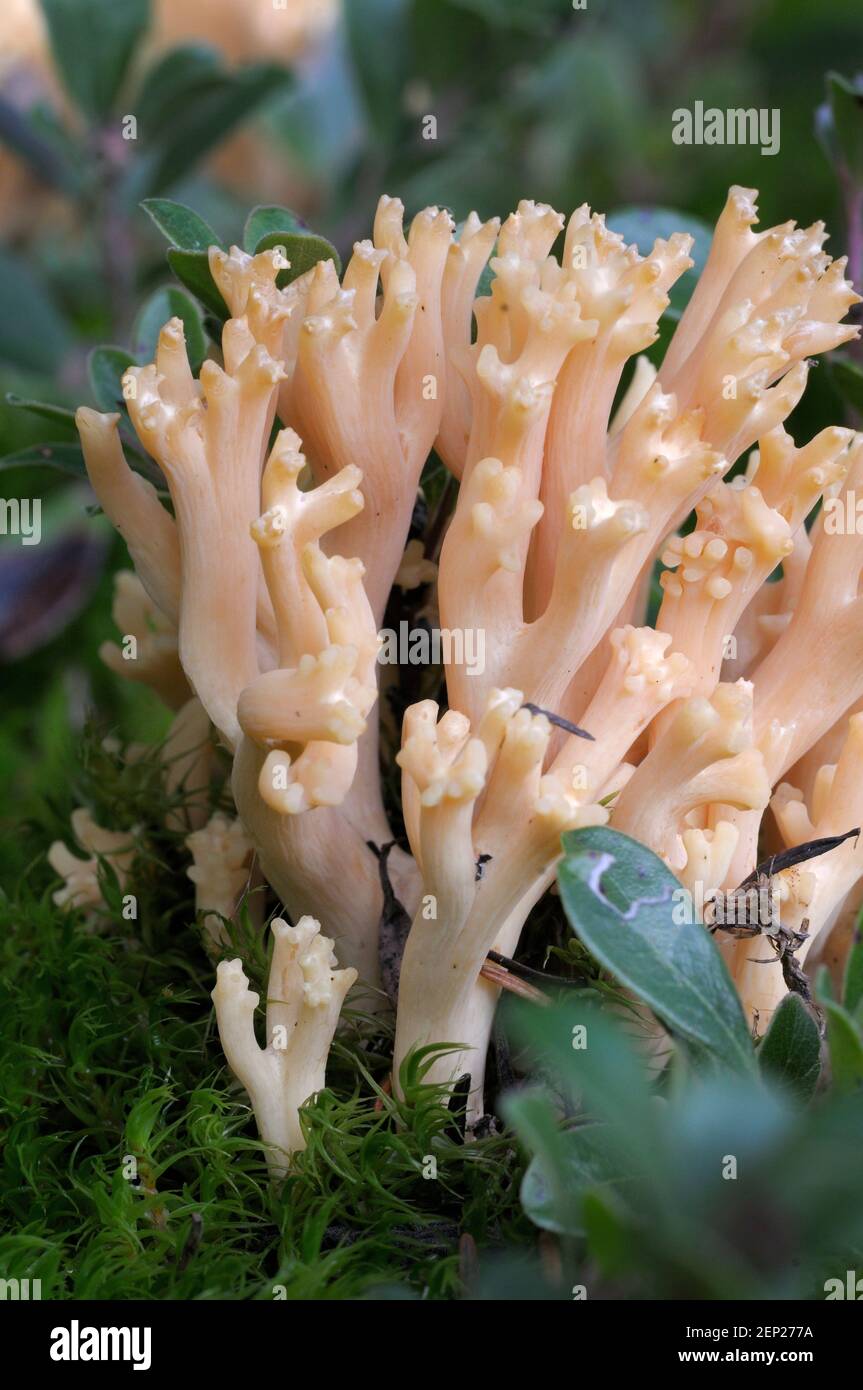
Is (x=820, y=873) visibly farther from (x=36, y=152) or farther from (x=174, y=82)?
(x=36, y=152)

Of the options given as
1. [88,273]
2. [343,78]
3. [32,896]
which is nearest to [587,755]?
[32,896]

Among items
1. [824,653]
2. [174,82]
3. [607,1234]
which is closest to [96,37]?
[174,82]

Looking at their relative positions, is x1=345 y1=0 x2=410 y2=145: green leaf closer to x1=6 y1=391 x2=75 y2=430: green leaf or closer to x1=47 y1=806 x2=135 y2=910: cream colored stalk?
x1=6 y1=391 x2=75 y2=430: green leaf

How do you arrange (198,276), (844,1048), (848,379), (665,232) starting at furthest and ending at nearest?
(665,232), (848,379), (198,276), (844,1048)

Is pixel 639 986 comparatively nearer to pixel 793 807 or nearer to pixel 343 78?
pixel 793 807

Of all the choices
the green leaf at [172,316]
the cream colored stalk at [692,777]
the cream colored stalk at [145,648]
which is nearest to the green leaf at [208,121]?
the green leaf at [172,316]

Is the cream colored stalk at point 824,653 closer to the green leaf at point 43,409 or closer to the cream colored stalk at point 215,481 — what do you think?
the cream colored stalk at point 215,481

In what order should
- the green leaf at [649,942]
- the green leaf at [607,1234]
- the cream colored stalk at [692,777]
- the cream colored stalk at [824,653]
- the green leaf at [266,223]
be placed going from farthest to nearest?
1. the green leaf at [266,223]
2. the cream colored stalk at [824,653]
3. the cream colored stalk at [692,777]
4. the green leaf at [649,942]
5. the green leaf at [607,1234]
